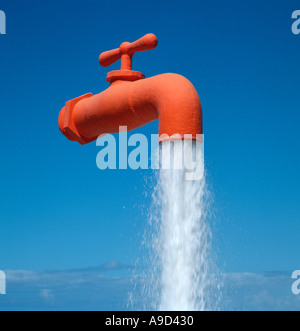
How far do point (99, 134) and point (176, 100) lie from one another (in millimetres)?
945

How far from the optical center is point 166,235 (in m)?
2.96

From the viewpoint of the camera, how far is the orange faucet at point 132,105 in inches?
118

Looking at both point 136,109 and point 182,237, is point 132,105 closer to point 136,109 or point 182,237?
point 136,109

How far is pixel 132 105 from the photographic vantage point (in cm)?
331

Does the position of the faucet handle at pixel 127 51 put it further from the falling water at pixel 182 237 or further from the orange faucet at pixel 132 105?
the falling water at pixel 182 237

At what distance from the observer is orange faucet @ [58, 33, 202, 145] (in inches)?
118

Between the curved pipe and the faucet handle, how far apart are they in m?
0.16

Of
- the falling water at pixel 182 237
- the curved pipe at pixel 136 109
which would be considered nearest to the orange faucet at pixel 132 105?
the curved pipe at pixel 136 109

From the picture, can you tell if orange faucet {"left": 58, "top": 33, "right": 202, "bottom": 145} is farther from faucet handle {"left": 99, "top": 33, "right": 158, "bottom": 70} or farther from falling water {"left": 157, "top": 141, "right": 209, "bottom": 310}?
falling water {"left": 157, "top": 141, "right": 209, "bottom": 310}

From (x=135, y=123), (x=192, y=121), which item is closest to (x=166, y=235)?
(x=192, y=121)

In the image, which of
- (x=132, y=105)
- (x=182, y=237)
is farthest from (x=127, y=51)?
(x=182, y=237)

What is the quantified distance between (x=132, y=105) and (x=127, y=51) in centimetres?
47

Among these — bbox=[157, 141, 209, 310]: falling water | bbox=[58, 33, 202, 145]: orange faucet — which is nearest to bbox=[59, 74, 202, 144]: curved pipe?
bbox=[58, 33, 202, 145]: orange faucet
